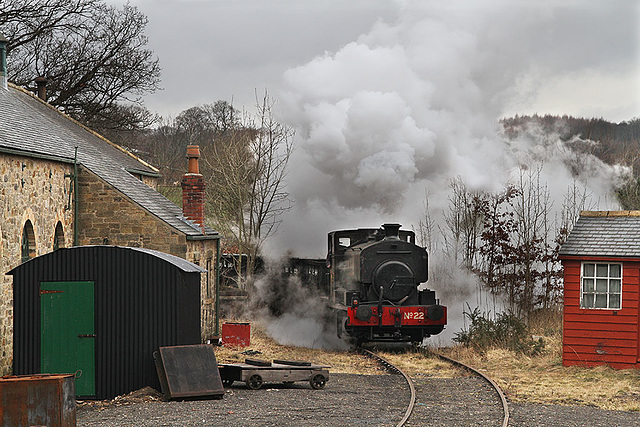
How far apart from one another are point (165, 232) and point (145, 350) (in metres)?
6.65

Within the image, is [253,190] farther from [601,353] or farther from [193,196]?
[601,353]

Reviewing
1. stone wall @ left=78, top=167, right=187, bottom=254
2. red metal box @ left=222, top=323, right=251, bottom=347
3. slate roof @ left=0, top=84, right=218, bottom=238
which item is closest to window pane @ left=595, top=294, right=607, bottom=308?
red metal box @ left=222, top=323, right=251, bottom=347

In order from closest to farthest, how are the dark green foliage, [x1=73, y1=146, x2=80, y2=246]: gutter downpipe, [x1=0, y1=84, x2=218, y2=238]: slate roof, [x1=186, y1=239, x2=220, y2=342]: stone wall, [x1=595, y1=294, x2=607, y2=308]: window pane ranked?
1. [x1=595, y1=294, x2=607, y2=308]: window pane
2. [x1=0, y1=84, x2=218, y2=238]: slate roof
3. the dark green foliage
4. [x1=73, y1=146, x2=80, y2=246]: gutter downpipe
5. [x1=186, y1=239, x2=220, y2=342]: stone wall

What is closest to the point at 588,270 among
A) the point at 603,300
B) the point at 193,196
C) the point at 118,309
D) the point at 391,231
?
the point at 603,300

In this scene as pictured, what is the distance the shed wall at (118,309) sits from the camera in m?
12.8

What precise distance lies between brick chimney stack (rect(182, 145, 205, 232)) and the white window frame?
9567 millimetres

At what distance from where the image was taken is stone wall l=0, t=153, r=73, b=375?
1495cm

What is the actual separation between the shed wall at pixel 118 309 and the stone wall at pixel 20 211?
2.24m

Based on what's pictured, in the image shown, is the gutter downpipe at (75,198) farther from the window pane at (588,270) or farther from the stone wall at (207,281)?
the window pane at (588,270)

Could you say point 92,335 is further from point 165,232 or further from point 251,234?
point 251,234

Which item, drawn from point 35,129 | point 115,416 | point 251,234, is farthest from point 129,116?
point 115,416

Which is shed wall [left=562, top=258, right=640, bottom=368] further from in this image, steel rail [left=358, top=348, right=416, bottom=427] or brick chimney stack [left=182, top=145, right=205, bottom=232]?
brick chimney stack [left=182, top=145, right=205, bottom=232]

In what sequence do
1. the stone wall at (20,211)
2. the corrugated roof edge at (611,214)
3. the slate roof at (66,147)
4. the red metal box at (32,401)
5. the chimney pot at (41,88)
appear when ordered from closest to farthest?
the red metal box at (32,401) → the stone wall at (20,211) → the corrugated roof edge at (611,214) → the slate roof at (66,147) → the chimney pot at (41,88)

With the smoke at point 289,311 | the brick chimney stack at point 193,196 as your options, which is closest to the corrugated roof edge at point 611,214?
the smoke at point 289,311
